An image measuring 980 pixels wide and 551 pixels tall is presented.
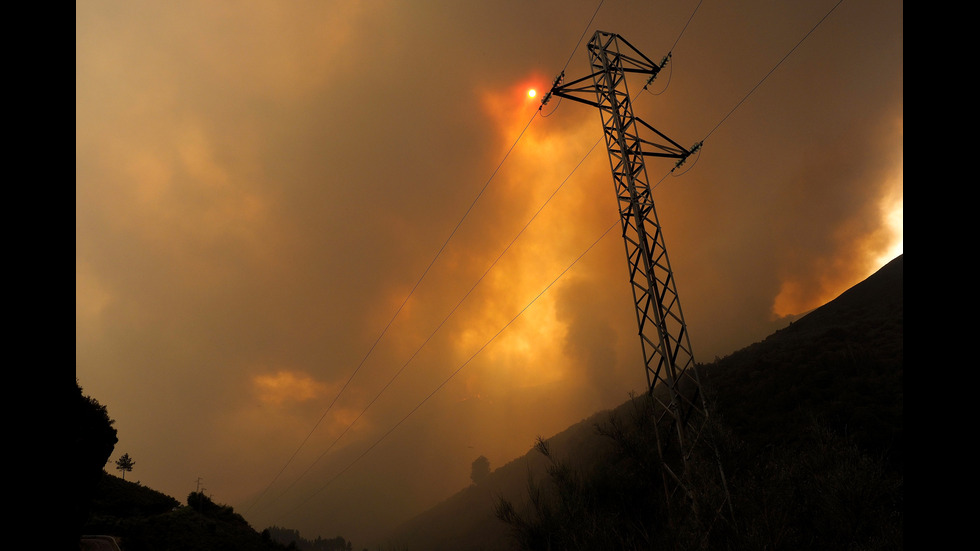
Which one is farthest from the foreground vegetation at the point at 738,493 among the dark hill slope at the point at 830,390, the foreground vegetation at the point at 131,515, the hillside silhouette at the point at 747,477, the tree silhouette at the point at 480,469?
the tree silhouette at the point at 480,469

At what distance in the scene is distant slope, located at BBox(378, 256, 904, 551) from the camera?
10180 mm

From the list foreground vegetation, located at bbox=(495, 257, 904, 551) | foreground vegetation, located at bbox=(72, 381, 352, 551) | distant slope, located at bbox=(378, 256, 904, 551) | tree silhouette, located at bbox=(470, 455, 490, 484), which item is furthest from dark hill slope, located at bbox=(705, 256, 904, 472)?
tree silhouette, located at bbox=(470, 455, 490, 484)

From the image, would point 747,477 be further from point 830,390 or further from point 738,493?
point 830,390

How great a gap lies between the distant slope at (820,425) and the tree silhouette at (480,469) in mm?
85714

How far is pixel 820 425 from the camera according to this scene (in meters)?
19.6

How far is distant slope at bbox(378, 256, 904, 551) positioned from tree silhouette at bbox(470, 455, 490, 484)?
3375 inches

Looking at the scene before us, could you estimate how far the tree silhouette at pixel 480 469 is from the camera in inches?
6703

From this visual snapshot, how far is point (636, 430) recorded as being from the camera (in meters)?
14.8

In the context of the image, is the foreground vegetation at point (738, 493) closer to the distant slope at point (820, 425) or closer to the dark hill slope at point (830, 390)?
the distant slope at point (820, 425)
